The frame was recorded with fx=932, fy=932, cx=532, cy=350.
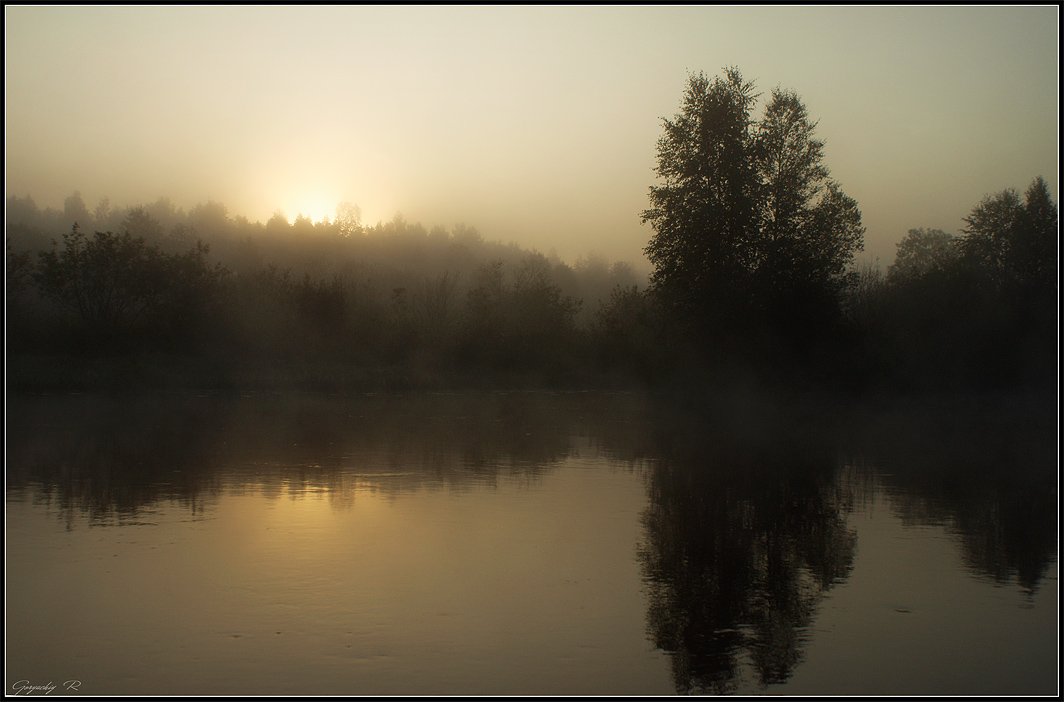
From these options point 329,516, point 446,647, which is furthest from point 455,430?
point 446,647

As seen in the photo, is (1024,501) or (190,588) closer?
(190,588)

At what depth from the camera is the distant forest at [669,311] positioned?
4706 cm

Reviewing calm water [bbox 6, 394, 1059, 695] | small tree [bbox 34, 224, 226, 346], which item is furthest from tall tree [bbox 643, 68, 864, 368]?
small tree [bbox 34, 224, 226, 346]

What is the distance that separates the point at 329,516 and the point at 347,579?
3.78m

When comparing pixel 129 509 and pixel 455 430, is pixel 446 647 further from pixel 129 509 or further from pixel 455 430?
pixel 455 430

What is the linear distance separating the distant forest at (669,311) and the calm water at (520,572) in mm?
25860

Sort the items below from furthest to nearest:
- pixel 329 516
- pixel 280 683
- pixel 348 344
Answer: pixel 348 344, pixel 329 516, pixel 280 683

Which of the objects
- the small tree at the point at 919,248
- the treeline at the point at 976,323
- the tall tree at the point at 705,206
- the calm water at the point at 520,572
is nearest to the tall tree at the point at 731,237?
the tall tree at the point at 705,206

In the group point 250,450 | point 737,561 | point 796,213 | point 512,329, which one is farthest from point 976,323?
point 737,561

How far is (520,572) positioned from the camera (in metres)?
10.3

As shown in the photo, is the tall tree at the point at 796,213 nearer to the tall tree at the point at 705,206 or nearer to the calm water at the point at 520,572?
the tall tree at the point at 705,206

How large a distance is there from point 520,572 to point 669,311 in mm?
38072

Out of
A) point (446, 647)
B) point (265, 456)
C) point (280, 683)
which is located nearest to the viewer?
point (280, 683)

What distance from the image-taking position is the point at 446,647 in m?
7.66
